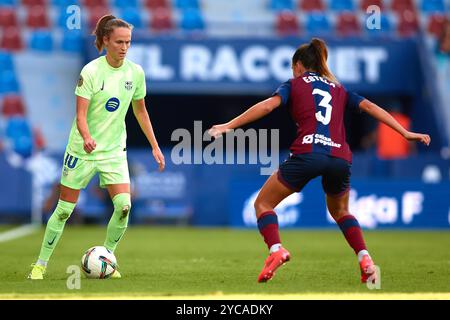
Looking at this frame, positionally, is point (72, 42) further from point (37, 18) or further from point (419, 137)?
point (419, 137)

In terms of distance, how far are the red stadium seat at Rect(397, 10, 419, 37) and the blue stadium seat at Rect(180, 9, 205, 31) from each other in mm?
4710

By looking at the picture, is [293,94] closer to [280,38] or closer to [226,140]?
[226,140]

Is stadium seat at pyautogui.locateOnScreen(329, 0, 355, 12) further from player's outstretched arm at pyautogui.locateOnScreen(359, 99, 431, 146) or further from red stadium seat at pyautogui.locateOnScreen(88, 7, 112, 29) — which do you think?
player's outstretched arm at pyautogui.locateOnScreen(359, 99, 431, 146)

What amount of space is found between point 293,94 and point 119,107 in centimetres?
163

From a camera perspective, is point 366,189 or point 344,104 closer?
point 344,104

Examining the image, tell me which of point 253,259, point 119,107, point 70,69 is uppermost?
point 70,69

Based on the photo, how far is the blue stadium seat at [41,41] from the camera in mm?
23844

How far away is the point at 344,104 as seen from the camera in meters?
8.89

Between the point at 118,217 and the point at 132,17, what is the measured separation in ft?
50.7

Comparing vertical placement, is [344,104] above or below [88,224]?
above

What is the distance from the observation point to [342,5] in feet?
84.7

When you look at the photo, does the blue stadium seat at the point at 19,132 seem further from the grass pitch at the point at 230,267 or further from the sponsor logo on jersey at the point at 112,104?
the sponsor logo on jersey at the point at 112,104
